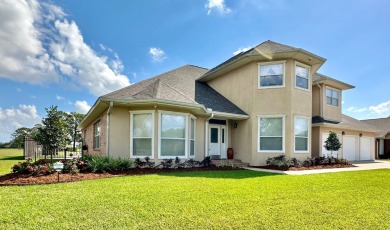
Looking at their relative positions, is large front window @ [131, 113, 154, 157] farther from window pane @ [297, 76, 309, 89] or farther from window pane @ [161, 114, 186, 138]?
window pane @ [297, 76, 309, 89]

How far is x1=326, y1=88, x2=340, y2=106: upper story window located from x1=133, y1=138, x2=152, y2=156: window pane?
45.8ft

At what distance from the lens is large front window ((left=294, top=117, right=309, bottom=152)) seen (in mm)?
13273

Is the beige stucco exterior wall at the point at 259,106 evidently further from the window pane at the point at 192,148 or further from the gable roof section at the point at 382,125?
the gable roof section at the point at 382,125

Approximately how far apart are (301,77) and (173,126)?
812cm

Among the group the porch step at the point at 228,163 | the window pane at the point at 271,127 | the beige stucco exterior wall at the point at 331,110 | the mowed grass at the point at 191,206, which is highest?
the beige stucco exterior wall at the point at 331,110

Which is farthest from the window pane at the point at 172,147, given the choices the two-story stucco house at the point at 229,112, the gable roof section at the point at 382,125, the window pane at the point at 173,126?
the gable roof section at the point at 382,125

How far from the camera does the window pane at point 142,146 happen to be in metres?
11.2

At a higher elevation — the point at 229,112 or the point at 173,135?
the point at 229,112

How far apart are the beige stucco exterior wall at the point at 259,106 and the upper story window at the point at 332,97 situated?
4.83m

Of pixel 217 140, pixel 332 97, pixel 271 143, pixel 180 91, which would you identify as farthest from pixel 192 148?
pixel 332 97

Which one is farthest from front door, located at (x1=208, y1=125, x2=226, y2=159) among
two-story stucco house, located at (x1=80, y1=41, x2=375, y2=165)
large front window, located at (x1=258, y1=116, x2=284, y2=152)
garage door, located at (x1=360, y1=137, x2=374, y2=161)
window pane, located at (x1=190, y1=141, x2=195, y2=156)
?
garage door, located at (x1=360, y1=137, x2=374, y2=161)

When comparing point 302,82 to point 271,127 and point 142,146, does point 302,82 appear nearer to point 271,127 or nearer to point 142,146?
point 271,127

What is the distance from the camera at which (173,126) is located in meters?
11.6

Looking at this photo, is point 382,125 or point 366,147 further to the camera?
point 382,125
